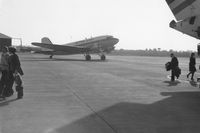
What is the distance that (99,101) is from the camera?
11234mm

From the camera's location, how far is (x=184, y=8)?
11836mm

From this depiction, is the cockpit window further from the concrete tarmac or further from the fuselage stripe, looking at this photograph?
the concrete tarmac

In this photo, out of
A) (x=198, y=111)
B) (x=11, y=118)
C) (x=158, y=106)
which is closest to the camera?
(x=11, y=118)

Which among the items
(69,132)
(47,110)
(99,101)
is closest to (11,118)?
(47,110)

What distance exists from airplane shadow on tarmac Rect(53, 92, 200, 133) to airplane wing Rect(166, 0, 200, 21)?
3088 millimetres

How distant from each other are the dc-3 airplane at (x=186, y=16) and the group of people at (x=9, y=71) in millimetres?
6083

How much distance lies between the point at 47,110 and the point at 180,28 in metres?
6.02

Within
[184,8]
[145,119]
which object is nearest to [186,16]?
[184,8]

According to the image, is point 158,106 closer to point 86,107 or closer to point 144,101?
point 144,101

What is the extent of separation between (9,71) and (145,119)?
610 centimetres

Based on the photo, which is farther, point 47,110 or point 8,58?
point 8,58

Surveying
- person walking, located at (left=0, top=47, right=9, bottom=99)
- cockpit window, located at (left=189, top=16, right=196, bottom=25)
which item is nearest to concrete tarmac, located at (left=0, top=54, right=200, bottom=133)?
person walking, located at (left=0, top=47, right=9, bottom=99)

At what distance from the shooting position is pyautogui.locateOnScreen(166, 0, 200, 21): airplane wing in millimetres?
11188

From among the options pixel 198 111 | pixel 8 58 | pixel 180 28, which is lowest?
pixel 198 111
